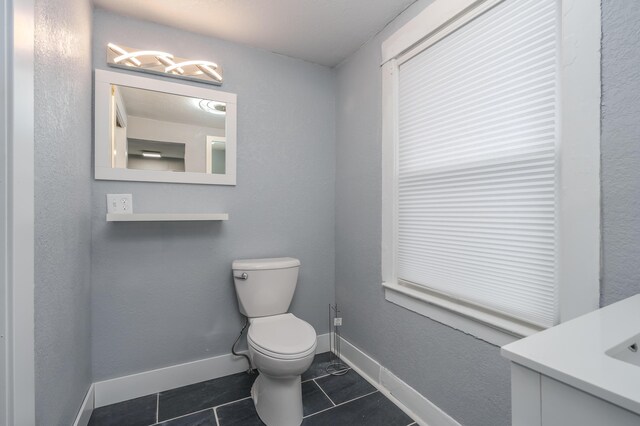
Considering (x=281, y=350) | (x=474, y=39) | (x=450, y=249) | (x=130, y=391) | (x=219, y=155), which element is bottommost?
(x=130, y=391)

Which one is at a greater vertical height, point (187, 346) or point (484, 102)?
point (484, 102)

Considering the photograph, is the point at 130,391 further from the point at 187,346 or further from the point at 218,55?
the point at 218,55

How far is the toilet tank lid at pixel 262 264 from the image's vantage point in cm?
180

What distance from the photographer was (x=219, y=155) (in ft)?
6.17

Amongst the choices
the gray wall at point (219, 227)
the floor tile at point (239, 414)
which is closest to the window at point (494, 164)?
the gray wall at point (219, 227)

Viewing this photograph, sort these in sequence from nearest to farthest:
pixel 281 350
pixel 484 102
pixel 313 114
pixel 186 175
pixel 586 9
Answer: pixel 586 9
pixel 484 102
pixel 281 350
pixel 186 175
pixel 313 114

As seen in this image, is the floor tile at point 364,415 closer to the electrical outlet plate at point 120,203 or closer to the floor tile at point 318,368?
the floor tile at point 318,368

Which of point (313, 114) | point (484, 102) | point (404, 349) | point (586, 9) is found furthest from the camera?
point (313, 114)

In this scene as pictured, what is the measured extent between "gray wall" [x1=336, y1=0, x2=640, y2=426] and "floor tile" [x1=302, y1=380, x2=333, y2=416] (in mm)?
403

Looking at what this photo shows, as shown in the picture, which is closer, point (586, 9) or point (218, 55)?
point (586, 9)

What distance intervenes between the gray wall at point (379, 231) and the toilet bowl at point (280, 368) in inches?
21.1

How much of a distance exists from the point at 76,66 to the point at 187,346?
5.32 feet

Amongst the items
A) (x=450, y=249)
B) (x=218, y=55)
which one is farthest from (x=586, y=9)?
(x=218, y=55)

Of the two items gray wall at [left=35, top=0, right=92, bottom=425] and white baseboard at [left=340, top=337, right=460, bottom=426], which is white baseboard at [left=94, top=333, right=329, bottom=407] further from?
white baseboard at [left=340, top=337, right=460, bottom=426]
